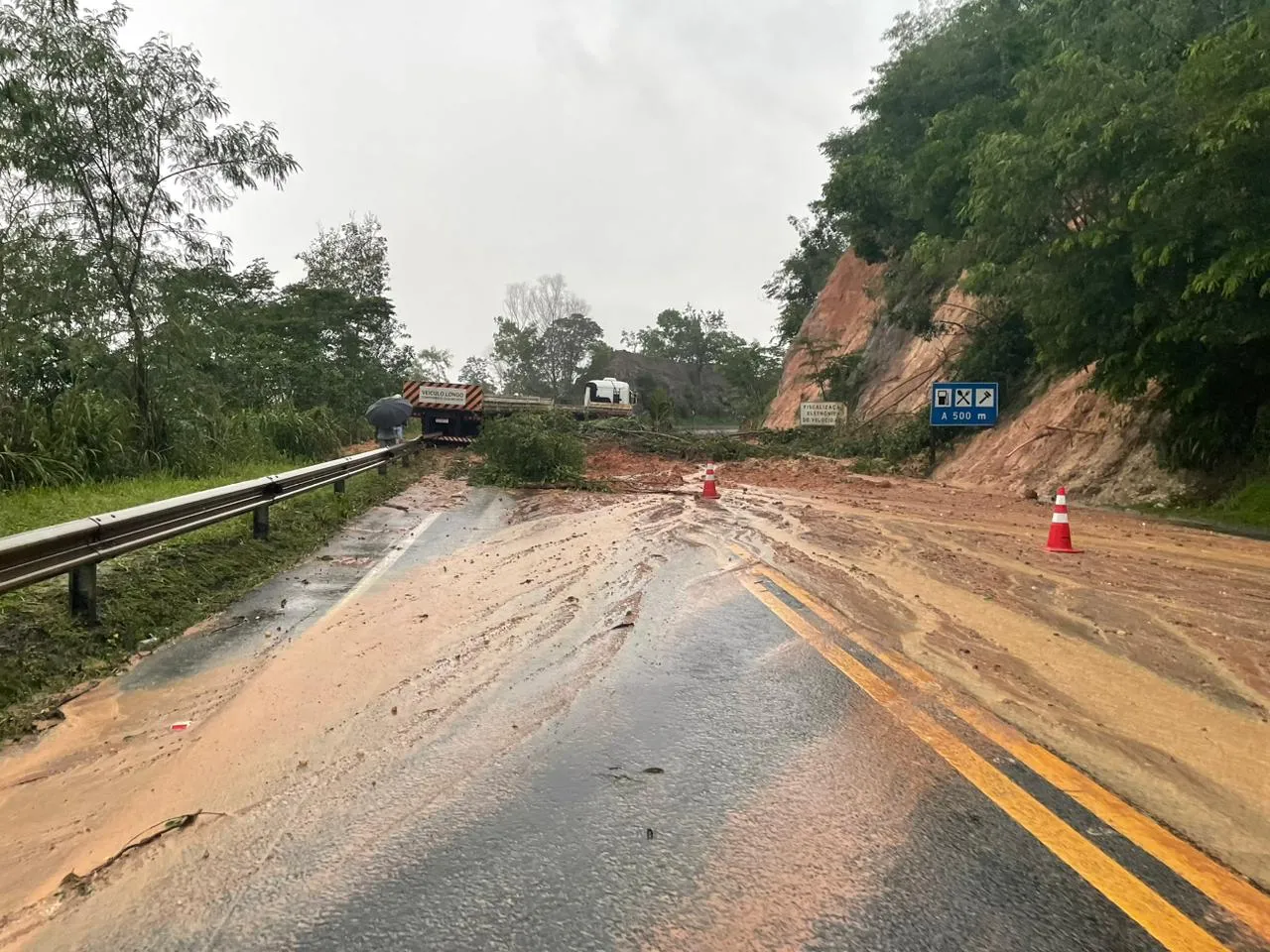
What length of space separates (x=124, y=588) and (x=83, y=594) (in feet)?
2.54

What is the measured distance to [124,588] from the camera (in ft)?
23.0

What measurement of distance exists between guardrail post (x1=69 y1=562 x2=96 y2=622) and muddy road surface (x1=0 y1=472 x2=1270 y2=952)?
0.65 m

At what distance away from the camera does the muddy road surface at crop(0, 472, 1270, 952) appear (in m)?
2.74

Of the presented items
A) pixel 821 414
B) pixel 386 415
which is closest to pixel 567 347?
pixel 821 414

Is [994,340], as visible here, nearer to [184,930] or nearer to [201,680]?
[201,680]

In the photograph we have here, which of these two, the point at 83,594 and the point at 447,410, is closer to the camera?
the point at 83,594

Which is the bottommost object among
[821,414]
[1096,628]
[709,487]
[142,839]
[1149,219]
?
[1096,628]

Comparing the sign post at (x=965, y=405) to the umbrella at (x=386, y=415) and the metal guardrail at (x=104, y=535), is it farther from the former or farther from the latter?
the metal guardrail at (x=104, y=535)

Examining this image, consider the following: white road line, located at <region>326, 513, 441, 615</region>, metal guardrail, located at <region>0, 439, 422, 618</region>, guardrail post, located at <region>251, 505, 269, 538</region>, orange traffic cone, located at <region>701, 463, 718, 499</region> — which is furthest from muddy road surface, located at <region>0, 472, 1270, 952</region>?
orange traffic cone, located at <region>701, 463, 718, 499</region>

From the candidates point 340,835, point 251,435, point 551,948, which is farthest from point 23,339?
point 551,948

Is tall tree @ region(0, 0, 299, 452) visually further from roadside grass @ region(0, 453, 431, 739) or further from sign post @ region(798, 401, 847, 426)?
sign post @ region(798, 401, 847, 426)

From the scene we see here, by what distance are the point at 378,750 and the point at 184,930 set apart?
1406 millimetres

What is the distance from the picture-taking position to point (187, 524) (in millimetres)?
8086

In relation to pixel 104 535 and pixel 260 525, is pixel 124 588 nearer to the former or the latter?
pixel 104 535
